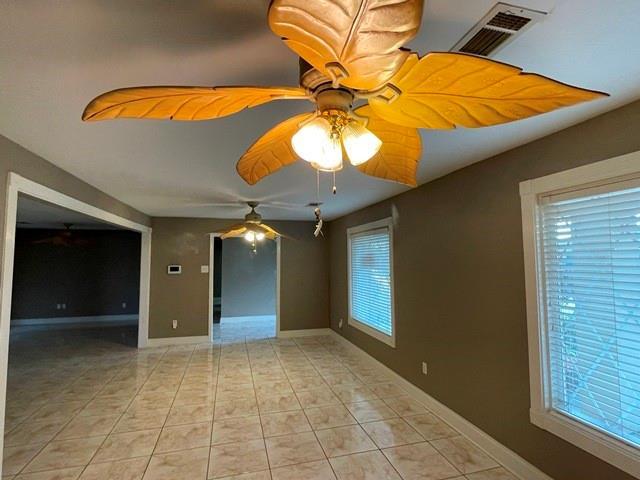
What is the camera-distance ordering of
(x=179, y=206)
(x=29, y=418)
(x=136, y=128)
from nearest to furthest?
(x=136, y=128) → (x=29, y=418) → (x=179, y=206)

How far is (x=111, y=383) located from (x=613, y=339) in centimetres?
500

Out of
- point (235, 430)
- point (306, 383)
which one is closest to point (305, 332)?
point (306, 383)

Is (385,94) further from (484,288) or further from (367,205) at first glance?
(367,205)

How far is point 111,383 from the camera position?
165 inches

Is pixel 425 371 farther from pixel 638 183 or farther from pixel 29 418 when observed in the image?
pixel 29 418

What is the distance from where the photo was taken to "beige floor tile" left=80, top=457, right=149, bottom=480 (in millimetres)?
2377

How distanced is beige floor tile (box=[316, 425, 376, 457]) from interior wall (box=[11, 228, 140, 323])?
7599mm

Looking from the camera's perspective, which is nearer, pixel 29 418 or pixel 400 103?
pixel 400 103

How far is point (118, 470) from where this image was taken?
2.45m

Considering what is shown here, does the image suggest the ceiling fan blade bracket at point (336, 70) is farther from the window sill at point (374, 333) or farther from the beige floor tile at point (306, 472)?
the window sill at point (374, 333)

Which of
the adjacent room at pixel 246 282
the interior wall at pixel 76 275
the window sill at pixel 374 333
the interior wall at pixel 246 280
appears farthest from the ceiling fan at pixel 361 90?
the interior wall at pixel 76 275

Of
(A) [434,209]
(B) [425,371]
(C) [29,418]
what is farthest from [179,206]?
(B) [425,371]

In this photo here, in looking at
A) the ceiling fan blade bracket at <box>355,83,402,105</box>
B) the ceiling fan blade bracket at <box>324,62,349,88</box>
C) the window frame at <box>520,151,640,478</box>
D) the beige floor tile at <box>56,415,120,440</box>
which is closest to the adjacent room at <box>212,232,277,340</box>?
the beige floor tile at <box>56,415,120,440</box>

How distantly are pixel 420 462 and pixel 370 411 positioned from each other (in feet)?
2.86
